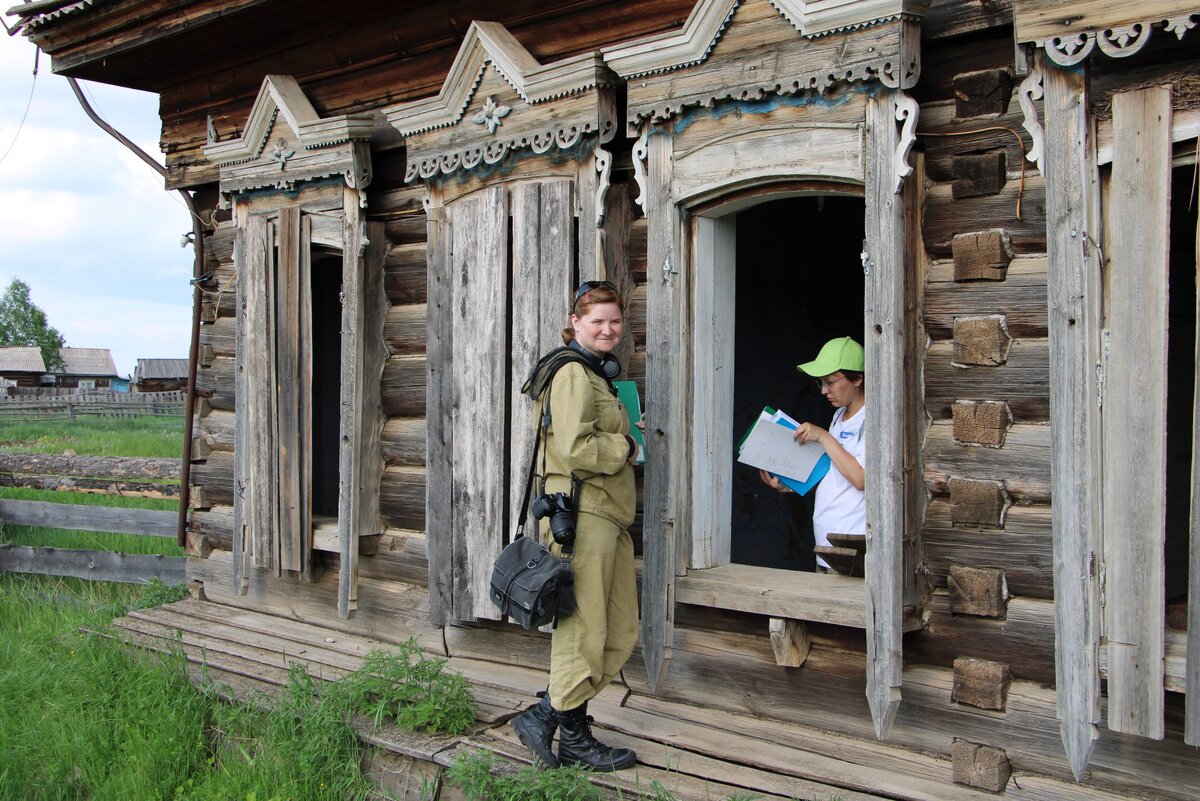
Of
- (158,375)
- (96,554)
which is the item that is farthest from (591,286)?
(158,375)

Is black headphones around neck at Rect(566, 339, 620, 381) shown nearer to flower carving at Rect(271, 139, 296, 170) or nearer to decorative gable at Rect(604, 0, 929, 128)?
decorative gable at Rect(604, 0, 929, 128)

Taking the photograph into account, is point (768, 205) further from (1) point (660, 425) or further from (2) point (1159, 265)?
(2) point (1159, 265)

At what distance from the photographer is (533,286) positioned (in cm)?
494

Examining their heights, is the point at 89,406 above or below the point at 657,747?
above

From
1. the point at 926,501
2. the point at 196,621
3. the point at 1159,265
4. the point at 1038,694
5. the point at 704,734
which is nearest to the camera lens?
the point at 1159,265

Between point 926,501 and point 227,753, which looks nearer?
point 926,501

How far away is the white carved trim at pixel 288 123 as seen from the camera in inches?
234

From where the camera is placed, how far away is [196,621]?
6.70 metres

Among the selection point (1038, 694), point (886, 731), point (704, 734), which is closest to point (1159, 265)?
point (1038, 694)

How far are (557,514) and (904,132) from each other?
6.11 ft

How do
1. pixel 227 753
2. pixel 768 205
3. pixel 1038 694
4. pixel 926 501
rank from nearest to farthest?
pixel 1038 694
pixel 926 501
pixel 227 753
pixel 768 205

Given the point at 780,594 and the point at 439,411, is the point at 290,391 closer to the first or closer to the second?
the point at 439,411

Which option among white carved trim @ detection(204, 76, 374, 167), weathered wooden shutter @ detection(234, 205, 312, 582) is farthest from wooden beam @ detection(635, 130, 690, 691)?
weathered wooden shutter @ detection(234, 205, 312, 582)

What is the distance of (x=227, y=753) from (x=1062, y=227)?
447 centimetres
